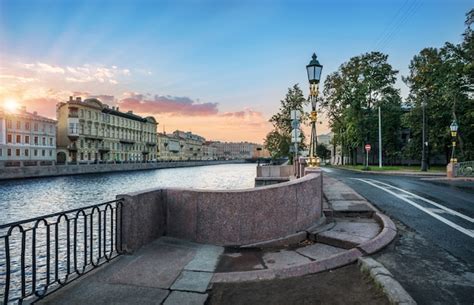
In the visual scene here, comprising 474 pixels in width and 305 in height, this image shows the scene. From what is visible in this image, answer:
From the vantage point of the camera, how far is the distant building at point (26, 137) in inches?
2135

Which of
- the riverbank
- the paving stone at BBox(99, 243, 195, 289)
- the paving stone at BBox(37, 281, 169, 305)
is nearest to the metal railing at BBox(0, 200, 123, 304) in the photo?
the paving stone at BBox(37, 281, 169, 305)

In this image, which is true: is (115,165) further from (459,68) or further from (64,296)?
(64,296)

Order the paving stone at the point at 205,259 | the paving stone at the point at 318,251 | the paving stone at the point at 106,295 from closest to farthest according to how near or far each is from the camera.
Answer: the paving stone at the point at 106,295
the paving stone at the point at 205,259
the paving stone at the point at 318,251

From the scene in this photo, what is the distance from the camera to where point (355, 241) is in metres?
5.75

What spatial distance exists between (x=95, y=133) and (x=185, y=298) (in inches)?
3213

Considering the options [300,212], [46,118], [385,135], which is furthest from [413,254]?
[46,118]

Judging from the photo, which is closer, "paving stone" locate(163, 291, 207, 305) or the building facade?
"paving stone" locate(163, 291, 207, 305)

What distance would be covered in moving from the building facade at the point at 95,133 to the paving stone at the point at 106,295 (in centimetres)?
6949

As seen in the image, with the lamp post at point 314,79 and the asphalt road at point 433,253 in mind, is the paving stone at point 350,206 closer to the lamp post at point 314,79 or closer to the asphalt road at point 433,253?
the asphalt road at point 433,253

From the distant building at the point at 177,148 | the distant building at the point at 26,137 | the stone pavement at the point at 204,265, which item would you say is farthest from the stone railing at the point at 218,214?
the distant building at the point at 177,148

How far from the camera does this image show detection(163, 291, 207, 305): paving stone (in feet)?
12.5

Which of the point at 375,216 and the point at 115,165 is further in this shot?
the point at 115,165

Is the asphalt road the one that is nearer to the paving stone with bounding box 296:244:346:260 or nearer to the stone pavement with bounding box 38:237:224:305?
the paving stone with bounding box 296:244:346:260

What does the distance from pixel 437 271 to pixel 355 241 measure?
1474mm
